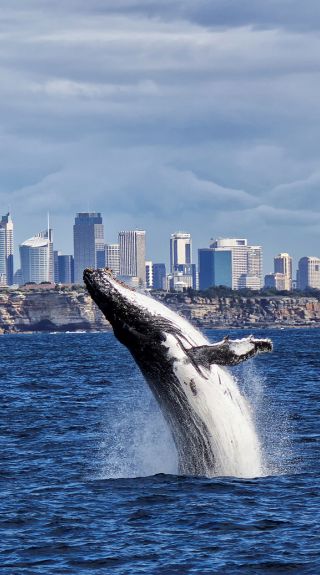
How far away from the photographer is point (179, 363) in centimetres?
2005

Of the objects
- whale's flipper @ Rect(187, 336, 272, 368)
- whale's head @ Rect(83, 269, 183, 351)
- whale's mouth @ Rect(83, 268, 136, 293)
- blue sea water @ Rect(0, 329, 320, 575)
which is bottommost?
blue sea water @ Rect(0, 329, 320, 575)

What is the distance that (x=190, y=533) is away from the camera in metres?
18.9

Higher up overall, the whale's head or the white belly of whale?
the whale's head

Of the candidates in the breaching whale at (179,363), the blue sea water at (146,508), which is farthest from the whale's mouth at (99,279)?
the blue sea water at (146,508)

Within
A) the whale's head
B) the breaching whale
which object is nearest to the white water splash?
the breaching whale

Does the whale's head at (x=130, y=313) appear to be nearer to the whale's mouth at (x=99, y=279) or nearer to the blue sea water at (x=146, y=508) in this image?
the whale's mouth at (x=99, y=279)

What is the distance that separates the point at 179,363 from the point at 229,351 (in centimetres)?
85

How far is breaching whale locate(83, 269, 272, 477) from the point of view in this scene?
2005 cm

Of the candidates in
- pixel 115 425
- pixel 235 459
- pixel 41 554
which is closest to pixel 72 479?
pixel 235 459

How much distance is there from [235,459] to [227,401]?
124cm

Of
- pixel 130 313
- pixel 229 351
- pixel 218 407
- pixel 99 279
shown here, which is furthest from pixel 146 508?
pixel 99 279

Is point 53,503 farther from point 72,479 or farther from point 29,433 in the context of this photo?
point 29,433

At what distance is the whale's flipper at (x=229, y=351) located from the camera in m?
19.7

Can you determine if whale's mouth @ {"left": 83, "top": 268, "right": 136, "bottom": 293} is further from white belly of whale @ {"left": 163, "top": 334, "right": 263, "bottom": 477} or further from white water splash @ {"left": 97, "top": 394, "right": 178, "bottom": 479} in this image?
white water splash @ {"left": 97, "top": 394, "right": 178, "bottom": 479}
